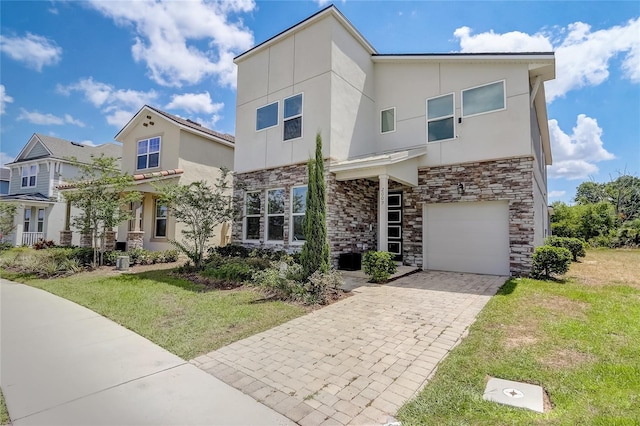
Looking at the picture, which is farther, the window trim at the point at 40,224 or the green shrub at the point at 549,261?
→ the window trim at the point at 40,224

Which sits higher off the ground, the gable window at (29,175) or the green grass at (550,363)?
the gable window at (29,175)

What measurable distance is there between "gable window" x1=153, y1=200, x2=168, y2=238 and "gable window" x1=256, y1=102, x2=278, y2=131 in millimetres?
7001

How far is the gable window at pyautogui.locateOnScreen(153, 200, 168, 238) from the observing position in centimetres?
1580

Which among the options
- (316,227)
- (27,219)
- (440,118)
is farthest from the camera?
(27,219)

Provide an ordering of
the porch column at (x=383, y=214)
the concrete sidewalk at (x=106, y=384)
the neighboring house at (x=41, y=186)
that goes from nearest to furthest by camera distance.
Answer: the concrete sidewalk at (x=106, y=384) < the porch column at (x=383, y=214) < the neighboring house at (x=41, y=186)

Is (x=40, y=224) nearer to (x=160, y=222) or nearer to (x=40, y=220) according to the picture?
(x=40, y=220)

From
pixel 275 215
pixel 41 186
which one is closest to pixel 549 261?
pixel 275 215

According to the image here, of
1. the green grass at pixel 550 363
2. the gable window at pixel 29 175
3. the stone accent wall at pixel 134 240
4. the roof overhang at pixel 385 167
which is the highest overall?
the gable window at pixel 29 175

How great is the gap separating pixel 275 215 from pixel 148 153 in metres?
9.59

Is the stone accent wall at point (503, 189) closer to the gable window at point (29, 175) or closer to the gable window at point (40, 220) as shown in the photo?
the gable window at point (40, 220)

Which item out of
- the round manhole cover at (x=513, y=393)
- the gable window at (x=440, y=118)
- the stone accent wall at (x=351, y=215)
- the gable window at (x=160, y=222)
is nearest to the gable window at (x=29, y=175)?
the gable window at (x=160, y=222)

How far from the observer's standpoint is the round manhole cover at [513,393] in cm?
315

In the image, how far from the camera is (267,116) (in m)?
12.7

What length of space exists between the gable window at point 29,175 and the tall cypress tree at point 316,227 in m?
25.2
